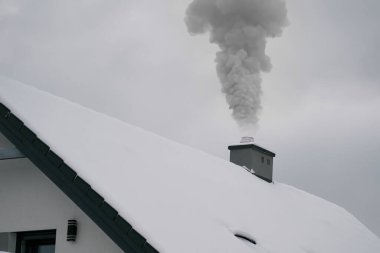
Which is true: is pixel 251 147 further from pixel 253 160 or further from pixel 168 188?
pixel 168 188

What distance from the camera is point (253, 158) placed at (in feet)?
63.2

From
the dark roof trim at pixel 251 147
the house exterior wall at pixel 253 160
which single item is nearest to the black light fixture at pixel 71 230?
the house exterior wall at pixel 253 160

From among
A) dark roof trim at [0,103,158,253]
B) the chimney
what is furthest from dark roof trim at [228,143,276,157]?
dark roof trim at [0,103,158,253]

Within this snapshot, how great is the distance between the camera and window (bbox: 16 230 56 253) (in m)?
10.5

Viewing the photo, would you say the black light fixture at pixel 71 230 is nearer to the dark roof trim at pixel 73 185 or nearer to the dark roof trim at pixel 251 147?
the dark roof trim at pixel 73 185

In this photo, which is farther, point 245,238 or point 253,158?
point 253,158

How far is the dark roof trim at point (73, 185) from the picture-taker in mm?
9445

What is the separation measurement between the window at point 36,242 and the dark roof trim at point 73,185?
2.68 feet

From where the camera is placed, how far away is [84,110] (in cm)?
1306

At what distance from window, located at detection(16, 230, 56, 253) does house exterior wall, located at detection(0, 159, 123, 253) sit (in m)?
0.10

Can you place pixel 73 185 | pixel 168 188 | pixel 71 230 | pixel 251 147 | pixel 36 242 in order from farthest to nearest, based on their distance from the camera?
pixel 251 147 → pixel 168 188 → pixel 36 242 → pixel 71 230 → pixel 73 185

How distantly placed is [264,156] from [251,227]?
761cm

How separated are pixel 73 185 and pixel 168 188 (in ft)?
6.21

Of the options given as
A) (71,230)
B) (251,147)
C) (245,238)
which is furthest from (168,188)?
(251,147)
